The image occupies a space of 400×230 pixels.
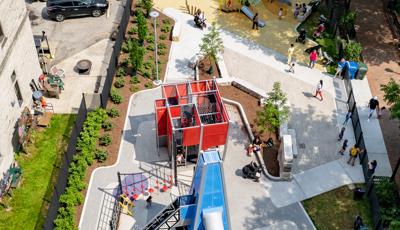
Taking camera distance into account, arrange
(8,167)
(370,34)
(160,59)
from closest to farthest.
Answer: (8,167) < (160,59) < (370,34)

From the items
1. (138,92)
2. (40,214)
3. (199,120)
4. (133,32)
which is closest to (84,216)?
(40,214)

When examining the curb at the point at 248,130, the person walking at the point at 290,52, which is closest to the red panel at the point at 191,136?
the curb at the point at 248,130

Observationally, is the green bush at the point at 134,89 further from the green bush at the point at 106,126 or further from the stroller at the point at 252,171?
the stroller at the point at 252,171

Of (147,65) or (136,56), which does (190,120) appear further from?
(147,65)

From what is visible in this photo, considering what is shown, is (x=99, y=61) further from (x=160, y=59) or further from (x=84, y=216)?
(x=84, y=216)

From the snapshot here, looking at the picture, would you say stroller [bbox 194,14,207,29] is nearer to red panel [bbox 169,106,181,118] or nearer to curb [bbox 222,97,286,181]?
curb [bbox 222,97,286,181]

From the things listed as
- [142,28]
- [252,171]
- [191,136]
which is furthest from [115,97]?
[252,171]
